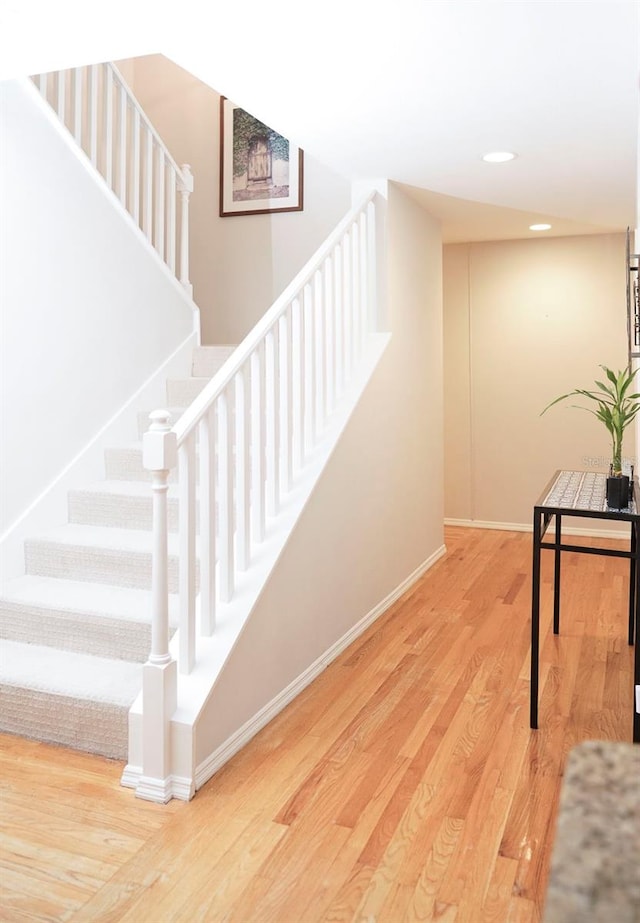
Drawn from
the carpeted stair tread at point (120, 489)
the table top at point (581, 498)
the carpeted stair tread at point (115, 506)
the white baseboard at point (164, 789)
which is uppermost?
the table top at point (581, 498)

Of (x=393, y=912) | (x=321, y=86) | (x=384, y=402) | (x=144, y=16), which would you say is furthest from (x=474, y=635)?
(x=144, y=16)

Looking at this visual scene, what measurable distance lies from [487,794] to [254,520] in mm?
1230

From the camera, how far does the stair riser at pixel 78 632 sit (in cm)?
270

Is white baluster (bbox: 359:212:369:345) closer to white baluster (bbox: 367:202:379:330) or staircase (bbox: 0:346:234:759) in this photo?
white baluster (bbox: 367:202:379:330)

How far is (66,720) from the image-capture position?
8.09ft

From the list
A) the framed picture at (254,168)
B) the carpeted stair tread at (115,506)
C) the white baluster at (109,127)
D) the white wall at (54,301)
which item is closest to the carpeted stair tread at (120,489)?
the carpeted stair tread at (115,506)

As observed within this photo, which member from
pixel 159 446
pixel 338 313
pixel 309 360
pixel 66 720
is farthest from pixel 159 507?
pixel 338 313

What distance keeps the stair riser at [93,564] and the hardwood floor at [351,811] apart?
74 cm

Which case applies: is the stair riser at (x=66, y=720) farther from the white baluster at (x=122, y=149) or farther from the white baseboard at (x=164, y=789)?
the white baluster at (x=122, y=149)

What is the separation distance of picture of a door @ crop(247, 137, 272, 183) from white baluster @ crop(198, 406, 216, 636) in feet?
10.7

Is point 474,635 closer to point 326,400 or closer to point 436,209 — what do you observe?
point 326,400

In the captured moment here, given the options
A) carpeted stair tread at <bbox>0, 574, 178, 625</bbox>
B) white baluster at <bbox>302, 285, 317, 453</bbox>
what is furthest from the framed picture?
carpeted stair tread at <bbox>0, 574, 178, 625</bbox>

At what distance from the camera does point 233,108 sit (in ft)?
17.1

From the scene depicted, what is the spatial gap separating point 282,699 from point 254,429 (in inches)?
40.6
